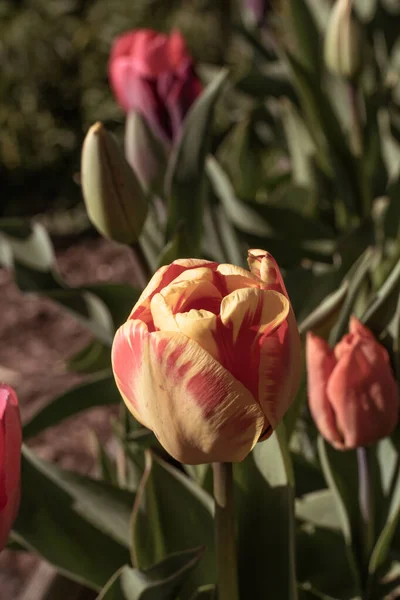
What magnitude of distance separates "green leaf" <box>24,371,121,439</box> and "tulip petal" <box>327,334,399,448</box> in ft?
0.94

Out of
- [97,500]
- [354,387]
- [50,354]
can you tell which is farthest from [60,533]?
[50,354]

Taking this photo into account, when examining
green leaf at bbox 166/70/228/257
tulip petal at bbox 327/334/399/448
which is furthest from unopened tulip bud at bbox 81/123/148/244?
tulip petal at bbox 327/334/399/448

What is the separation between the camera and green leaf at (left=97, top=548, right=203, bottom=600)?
44 cm

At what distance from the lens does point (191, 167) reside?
694mm

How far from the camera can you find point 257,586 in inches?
20.1

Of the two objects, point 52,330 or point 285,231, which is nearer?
point 285,231

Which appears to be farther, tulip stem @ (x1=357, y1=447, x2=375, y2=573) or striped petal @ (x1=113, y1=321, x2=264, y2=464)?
tulip stem @ (x1=357, y1=447, x2=375, y2=573)

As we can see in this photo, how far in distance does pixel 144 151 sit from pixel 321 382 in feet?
1.00

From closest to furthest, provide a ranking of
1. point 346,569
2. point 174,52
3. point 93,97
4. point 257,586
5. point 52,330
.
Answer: point 257,586 < point 346,569 < point 174,52 < point 52,330 < point 93,97

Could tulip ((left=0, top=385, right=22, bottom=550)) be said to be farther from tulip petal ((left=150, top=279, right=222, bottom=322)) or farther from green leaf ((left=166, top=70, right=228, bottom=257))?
green leaf ((left=166, top=70, right=228, bottom=257))

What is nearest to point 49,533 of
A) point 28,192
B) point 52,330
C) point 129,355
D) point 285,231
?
point 129,355

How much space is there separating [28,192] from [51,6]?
792 mm

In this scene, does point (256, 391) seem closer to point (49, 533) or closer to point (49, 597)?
point (49, 533)

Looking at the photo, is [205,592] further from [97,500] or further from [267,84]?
[267,84]
